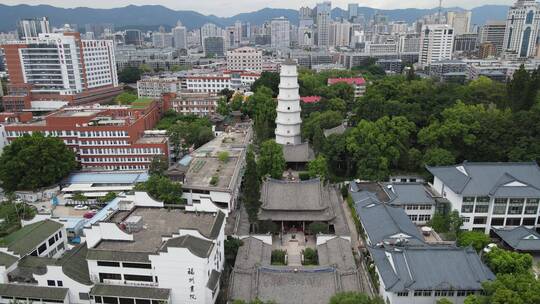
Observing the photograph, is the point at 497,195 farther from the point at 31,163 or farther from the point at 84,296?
the point at 31,163

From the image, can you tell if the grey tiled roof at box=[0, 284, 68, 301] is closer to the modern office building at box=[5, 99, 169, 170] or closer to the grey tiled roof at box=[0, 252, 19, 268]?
the grey tiled roof at box=[0, 252, 19, 268]

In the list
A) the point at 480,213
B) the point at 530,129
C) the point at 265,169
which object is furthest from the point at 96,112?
the point at 530,129

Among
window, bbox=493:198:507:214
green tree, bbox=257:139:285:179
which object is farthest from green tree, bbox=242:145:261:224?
window, bbox=493:198:507:214

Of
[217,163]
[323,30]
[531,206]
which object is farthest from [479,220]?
[323,30]

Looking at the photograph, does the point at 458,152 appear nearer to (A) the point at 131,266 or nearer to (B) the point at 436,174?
(B) the point at 436,174

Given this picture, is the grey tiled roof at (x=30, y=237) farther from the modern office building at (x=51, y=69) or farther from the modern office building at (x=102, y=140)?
the modern office building at (x=51, y=69)
